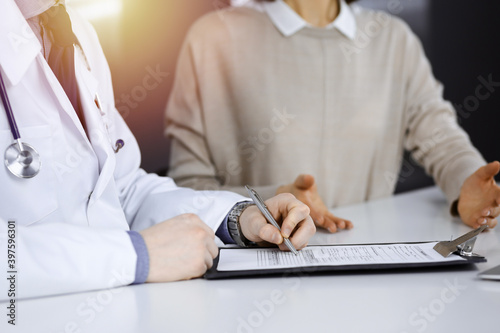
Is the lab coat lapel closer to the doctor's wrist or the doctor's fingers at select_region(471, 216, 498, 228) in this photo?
the doctor's wrist

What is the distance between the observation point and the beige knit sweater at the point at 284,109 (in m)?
1.98

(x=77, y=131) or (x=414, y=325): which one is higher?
(x=77, y=131)

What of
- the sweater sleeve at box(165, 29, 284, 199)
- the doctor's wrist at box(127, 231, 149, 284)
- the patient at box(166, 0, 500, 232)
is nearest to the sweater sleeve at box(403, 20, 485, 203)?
the patient at box(166, 0, 500, 232)

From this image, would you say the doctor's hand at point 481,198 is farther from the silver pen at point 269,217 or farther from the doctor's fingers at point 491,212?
the silver pen at point 269,217

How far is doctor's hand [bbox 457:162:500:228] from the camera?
135 cm

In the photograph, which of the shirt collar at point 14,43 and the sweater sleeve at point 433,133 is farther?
the sweater sleeve at point 433,133

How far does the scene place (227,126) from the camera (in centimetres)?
201

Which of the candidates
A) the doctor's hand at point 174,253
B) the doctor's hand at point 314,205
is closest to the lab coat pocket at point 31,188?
the doctor's hand at point 174,253

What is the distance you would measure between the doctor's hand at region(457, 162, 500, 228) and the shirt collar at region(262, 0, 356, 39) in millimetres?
855

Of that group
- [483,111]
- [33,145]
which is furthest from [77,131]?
[483,111]

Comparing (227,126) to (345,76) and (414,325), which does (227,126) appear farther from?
(414,325)

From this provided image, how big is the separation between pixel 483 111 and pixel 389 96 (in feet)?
4.95

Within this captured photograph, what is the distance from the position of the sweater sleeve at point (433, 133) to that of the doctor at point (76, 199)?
0.84 meters

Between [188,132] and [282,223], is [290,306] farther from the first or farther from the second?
[188,132]
